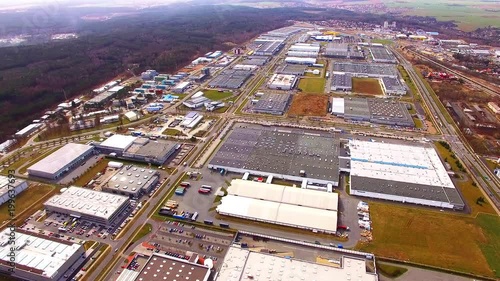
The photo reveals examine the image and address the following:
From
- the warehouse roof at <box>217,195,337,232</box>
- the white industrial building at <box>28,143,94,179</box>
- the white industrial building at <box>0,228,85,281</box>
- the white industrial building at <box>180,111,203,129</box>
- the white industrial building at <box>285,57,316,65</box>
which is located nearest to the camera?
the white industrial building at <box>0,228,85,281</box>

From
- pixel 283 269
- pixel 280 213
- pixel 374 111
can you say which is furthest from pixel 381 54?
pixel 283 269

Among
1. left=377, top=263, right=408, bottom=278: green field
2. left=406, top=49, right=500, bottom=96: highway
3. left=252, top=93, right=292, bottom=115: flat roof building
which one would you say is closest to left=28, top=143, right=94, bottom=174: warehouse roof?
left=252, top=93, right=292, bottom=115: flat roof building

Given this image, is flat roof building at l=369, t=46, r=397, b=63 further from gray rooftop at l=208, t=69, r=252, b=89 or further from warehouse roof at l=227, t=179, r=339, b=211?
warehouse roof at l=227, t=179, r=339, b=211

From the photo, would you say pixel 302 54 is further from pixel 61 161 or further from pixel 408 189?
pixel 61 161

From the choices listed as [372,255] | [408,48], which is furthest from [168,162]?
[408,48]

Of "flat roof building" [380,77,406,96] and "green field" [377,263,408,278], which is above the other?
"flat roof building" [380,77,406,96]

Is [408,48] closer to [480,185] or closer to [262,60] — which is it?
[262,60]
